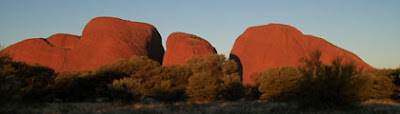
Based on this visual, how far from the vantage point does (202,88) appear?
23875mm

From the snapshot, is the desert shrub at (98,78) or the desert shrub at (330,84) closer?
the desert shrub at (330,84)

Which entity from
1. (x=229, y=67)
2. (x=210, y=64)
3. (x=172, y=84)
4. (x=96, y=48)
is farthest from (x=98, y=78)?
(x=96, y=48)

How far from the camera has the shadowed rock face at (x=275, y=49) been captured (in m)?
39.6

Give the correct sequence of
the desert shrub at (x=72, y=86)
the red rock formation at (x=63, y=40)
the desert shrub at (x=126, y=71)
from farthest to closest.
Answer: the red rock formation at (x=63, y=40) → the desert shrub at (x=126, y=71) → the desert shrub at (x=72, y=86)

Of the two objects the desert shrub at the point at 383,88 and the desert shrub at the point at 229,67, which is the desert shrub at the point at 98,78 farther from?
the desert shrub at the point at 383,88

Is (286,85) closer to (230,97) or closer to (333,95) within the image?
(230,97)

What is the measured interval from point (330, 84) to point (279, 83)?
35.3 ft

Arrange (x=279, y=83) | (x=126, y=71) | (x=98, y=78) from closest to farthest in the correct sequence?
1. (x=279, y=83)
2. (x=98, y=78)
3. (x=126, y=71)

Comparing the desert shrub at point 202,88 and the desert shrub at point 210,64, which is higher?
the desert shrub at point 210,64

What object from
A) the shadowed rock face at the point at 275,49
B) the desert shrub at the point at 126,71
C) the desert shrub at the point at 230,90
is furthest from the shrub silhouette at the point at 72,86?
the shadowed rock face at the point at 275,49

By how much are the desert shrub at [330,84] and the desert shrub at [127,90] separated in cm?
1191

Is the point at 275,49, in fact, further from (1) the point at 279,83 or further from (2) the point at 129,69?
(2) the point at 129,69

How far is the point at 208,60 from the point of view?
34781 millimetres

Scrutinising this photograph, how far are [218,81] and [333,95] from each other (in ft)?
45.3
